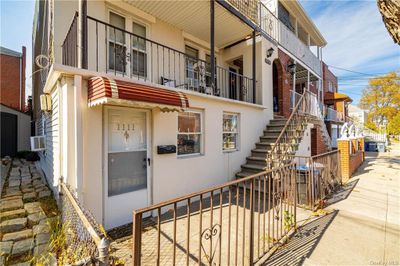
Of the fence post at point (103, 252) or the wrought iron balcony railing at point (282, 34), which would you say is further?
the wrought iron balcony railing at point (282, 34)

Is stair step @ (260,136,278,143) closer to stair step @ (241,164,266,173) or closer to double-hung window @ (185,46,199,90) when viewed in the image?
stair step @ (241,164,266,173)

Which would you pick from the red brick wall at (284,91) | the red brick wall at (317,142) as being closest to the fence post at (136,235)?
the red brick wall at (284,91)

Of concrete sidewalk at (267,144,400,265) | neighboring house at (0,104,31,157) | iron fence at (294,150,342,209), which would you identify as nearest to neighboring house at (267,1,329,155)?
iron fence at (294,150,342,209)

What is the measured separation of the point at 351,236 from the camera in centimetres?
374

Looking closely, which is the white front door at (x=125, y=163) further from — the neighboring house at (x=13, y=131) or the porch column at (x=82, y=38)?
the neighboring house at (x=13, y=131)

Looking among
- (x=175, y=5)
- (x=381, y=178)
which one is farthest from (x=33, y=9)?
(x=381, y=178)

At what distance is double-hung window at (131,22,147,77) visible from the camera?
6.32m

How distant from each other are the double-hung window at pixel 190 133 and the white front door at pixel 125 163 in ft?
3.71

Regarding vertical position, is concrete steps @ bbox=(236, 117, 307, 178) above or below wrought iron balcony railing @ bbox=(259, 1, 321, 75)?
below

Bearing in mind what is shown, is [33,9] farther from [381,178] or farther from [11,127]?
[381,178]

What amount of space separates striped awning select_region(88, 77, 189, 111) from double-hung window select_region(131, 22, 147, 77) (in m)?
2.73

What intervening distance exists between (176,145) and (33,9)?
39.4 ft

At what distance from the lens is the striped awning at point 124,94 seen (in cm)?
336

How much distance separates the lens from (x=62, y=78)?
380 cm
